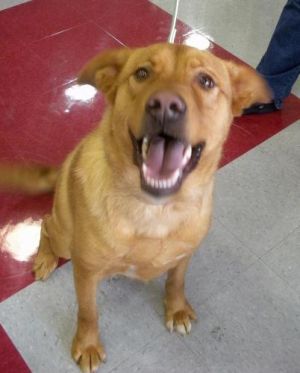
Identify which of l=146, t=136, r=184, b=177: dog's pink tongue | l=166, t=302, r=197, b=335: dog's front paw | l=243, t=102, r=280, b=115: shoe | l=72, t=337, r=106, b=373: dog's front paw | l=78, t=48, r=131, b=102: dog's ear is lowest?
l=72, t=337, r=106, b=373: dog's front paw

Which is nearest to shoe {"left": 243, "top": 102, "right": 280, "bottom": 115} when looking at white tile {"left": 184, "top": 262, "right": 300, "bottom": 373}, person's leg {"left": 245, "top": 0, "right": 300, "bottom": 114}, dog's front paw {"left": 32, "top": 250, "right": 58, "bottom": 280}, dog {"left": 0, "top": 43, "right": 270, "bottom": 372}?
person's leg {"left": 245, "top": 0, "right": 300, "bottom": 114}

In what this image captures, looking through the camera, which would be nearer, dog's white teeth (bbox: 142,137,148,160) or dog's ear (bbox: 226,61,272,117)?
dog's white teeth (bbox: 142,137,148,160)

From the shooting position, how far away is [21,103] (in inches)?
102

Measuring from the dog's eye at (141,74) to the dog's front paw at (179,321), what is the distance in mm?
983

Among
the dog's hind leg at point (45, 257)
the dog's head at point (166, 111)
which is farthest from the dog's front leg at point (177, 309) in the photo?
the dog's head at point (166, 111)

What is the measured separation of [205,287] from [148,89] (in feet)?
3.55

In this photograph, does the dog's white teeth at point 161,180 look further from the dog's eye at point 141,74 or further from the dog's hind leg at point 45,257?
the dog's hind leg at point 45,257

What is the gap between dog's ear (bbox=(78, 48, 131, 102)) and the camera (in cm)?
135

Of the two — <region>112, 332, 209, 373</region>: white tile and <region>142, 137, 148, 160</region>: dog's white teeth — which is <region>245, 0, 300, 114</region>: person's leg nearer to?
<region>112, 332, 209, 373</region>: white tile

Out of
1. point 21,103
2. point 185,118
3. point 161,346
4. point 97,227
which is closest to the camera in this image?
point 185,118

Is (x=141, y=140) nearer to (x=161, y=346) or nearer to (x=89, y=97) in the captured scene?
(x=161, y=346)

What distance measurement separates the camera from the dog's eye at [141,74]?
127 cm

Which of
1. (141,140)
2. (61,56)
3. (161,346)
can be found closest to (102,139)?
(141,140)

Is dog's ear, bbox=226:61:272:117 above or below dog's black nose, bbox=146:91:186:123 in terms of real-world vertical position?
below
